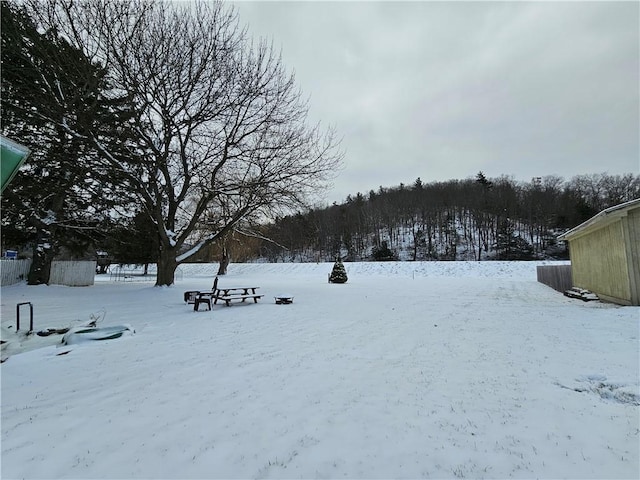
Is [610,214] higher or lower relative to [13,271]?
higher

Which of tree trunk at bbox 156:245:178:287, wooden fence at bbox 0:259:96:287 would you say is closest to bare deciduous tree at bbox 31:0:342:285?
tree trunk at bbox 156:245:178:287

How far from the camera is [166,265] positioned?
55.0 ft

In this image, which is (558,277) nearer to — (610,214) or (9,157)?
(610,214)

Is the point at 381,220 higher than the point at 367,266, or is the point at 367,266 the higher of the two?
the point at 381,220

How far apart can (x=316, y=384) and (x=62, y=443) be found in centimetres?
258

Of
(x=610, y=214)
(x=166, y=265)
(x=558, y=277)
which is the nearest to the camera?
(x=610, y=214)

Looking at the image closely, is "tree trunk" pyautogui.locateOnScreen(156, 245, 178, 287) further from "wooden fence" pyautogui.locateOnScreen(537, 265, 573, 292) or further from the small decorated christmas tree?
"wooden fence" pyautogui.locateOnScreen(537, 265, 573, 292)

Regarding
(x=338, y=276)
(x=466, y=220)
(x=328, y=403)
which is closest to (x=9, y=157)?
(x=328, y=403)

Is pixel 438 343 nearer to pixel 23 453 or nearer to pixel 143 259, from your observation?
pixel 23 453

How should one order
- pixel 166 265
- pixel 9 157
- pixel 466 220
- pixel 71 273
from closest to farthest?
pixel 9 157 → pixel 166 265 → pixel 71 273 → pixel 466 220

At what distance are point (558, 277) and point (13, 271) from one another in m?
29.2

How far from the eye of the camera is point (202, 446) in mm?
2957

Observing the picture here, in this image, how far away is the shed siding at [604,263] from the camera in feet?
34.4

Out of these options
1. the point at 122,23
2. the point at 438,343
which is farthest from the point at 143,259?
the point at 438,343
